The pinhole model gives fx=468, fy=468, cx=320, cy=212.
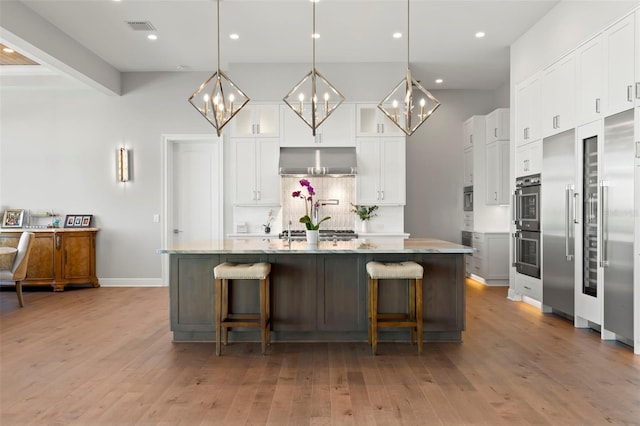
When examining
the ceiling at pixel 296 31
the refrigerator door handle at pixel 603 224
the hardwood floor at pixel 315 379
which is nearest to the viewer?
the hardwood floor at pixel 315 379

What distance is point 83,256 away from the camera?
718 cm

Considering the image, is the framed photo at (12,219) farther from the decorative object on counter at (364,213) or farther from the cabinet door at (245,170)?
the decorative object on counter at (364,213)

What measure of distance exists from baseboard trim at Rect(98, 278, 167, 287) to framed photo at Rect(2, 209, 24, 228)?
4.95ft

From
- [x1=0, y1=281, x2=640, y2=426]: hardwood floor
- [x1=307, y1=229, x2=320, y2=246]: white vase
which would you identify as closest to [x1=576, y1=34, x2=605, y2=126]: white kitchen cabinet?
[x1=0, y1=281, x2=640, y2=426]: hardwood floor

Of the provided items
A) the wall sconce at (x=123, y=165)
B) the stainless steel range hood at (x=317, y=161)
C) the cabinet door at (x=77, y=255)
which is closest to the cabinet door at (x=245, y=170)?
the stainless steel range hood at (x=317, y=161)

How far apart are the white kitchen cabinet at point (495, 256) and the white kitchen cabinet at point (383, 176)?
1.48m

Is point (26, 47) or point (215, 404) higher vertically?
point (26, 47)

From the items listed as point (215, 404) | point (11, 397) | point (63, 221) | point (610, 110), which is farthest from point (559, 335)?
point (63, 221)

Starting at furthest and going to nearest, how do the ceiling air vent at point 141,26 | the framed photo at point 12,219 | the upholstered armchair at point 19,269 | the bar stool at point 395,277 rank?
the framed photo at point 12,219 → the upholstered armchair at point 19,269 → the ceiling air vent at point 141,26 → the bar stool at point 395,277

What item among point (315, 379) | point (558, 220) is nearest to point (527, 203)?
point (558, 220)

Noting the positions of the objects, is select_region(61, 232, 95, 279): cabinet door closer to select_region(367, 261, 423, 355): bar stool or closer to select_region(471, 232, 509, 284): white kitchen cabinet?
select_region(367, 261, 423, 355): bar stool

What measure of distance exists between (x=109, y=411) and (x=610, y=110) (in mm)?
4441

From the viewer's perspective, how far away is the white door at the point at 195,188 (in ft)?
24.9

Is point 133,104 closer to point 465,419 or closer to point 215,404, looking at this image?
point 215,404
